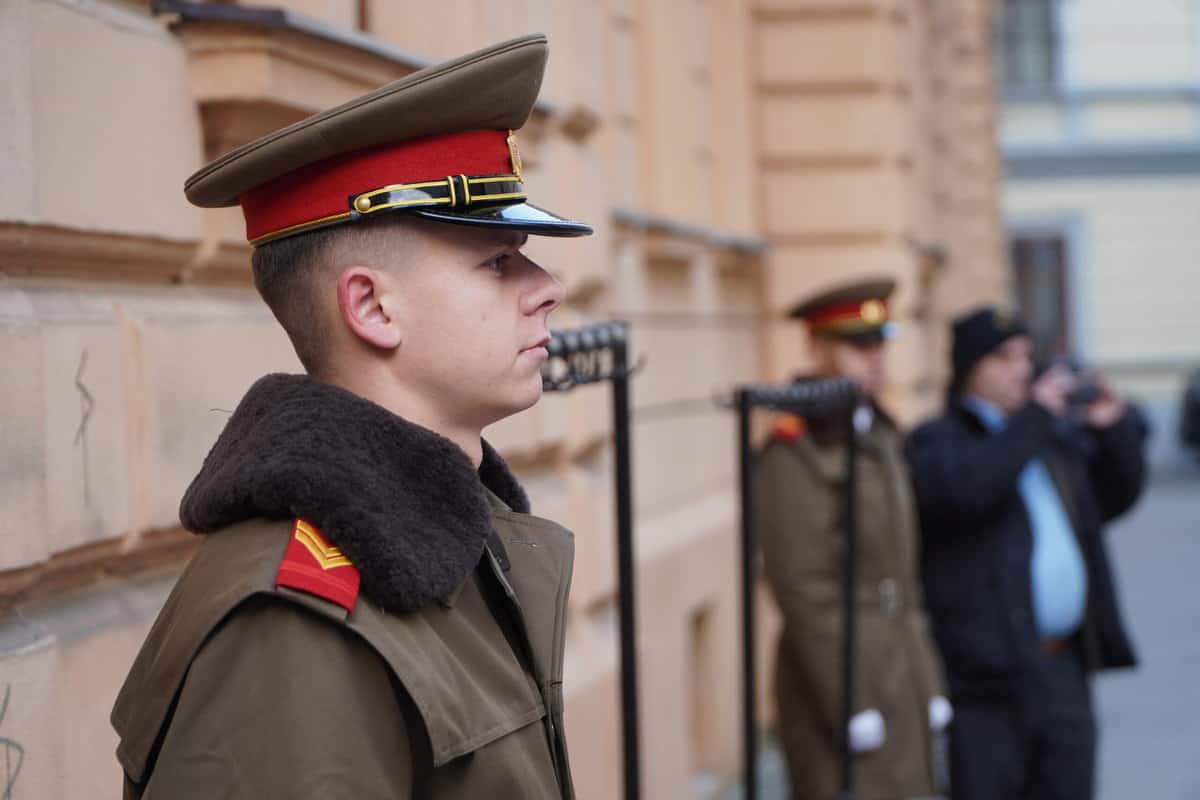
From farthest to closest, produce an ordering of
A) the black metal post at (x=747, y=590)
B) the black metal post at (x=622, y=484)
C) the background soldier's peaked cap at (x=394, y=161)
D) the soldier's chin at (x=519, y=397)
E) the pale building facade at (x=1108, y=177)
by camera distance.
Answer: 1. the pale building facade at (x=1108, y=177)
2. the black metal post at (x=747, y=590)
3. the black metal post at (x=622, y=484)
4. the soldier's chin at (x=519, y=397)
5. the background soldier's peaked cap at (x=394, y=161)

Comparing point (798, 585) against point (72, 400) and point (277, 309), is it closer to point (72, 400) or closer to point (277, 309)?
point (72, 400)

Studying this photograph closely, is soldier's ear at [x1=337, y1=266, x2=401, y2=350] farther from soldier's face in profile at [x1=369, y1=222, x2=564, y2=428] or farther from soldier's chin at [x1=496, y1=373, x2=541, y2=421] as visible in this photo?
soldier's chin at [x1=496, y1=373, x2=541, y2=421]

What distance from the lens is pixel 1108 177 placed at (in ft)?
91.2

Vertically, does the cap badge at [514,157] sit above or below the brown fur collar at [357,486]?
above

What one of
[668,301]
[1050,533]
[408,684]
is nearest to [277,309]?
[408,684]

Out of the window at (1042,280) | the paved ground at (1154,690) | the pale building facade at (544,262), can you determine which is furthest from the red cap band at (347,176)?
the window at (1042,280)

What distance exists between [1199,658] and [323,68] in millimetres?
8547

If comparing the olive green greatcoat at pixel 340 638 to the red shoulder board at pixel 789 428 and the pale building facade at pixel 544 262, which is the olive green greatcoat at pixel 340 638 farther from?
the red shoulder board at pixel 789 428

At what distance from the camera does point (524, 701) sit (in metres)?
1.89

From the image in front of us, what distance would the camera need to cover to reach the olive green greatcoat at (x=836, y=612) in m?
5.42

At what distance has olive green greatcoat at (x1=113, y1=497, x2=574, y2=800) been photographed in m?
1.62

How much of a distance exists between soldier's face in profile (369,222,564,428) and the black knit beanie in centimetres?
424

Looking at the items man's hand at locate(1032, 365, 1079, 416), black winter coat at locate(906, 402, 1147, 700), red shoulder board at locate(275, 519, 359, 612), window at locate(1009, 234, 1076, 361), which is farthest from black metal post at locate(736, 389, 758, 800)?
window at locate(1009, 234, 1076, 361)

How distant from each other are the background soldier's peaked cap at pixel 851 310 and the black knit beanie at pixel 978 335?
30cm
